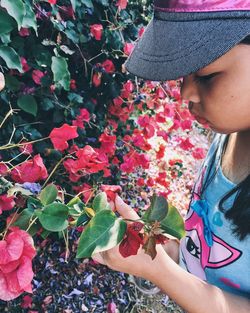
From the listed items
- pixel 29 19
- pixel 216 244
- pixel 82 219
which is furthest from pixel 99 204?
pixel 29 19

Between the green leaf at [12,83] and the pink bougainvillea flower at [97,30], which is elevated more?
the pink bougainvillea flower at [97,30]

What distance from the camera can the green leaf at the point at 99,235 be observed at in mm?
619

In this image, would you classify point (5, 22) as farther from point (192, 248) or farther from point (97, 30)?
point (192, 248)

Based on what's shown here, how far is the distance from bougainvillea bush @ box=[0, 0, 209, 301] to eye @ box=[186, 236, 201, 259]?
0.79ft

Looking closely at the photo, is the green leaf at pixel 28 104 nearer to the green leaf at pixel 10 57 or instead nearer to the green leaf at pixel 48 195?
the green leaf at pixel 10 57

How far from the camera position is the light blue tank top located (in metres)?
0.93

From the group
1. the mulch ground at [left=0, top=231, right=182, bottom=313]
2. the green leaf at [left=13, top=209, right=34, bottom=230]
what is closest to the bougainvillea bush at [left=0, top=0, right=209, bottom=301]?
the green leaf at [left=13, top=209, right=34, bottom=230]

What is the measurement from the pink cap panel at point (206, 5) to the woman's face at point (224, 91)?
0.06m

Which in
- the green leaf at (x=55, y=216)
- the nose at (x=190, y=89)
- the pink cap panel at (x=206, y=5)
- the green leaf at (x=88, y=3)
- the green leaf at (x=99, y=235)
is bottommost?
the green leaf at (x=55, y=216)

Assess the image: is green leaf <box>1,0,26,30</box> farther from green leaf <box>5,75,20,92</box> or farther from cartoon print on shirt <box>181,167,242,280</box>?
cartoon print on shirt <box>181,167,242,280</box>

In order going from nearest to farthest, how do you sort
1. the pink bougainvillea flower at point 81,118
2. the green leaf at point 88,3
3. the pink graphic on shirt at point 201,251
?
1. the pink graphic on shirt at point 201,251
2. the green leaf at point 88,3
3. the pink bougainvillea flower at point 81,118

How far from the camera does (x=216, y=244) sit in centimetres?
Answer: 97

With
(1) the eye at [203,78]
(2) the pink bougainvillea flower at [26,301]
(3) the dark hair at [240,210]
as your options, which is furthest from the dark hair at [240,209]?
(2) the pink bougainvillea flower at [26,301]

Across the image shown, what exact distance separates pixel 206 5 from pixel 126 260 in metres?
0.44
